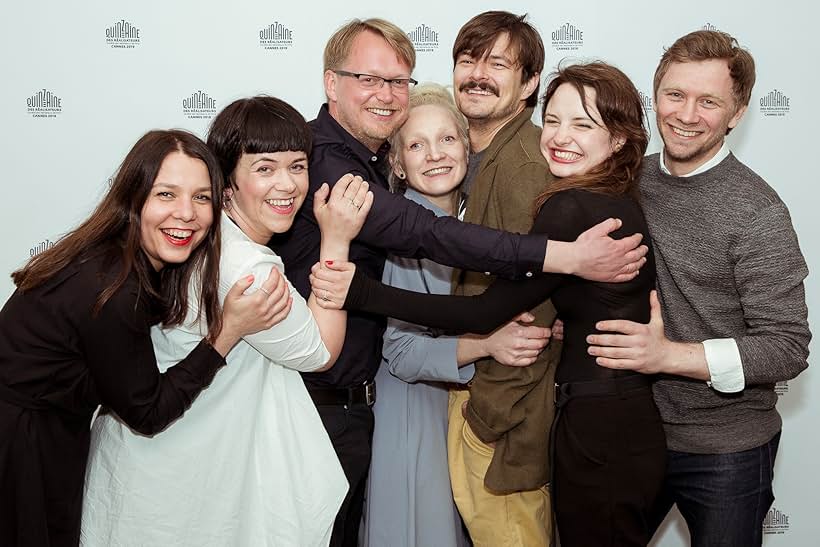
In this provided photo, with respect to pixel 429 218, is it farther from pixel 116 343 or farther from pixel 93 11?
pixel 93 11

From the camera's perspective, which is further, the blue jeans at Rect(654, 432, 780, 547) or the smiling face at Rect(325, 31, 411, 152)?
A: the smiling face at Rect(325, 31, 411, 152)

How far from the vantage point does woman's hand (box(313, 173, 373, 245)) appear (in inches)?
81.4

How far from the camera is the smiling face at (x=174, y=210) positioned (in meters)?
1.83

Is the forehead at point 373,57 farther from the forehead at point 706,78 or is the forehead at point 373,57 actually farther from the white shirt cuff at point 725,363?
the white shirt cuff at point 725,363

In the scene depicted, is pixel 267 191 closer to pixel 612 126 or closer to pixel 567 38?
pixel 612 126

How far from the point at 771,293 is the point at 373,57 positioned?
1.25m

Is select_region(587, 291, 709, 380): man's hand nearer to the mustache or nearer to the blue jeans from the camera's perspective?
the blue jeans

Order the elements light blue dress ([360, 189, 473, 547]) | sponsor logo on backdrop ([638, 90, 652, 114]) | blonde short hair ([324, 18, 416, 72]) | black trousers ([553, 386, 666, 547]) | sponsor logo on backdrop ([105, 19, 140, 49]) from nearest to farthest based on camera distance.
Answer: black trousers ([553, 386, 666, 547])
light blue dress ([360, 189, 473, 547])
blonde short hair ([324, 18, 416, 72])
sponsor logo on backdrop ([105, 19, 140, 49])
sponsor logo on backdrop ([638, 90, 652, 114])

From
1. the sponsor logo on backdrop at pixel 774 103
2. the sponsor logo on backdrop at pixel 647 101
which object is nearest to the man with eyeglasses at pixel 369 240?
the sponsor logo on backdrop at pixel 647 101

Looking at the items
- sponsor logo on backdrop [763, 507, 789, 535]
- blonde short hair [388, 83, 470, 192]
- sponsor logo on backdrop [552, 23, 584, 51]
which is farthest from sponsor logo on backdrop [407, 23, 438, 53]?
sponsor logo on backdrop [763, 507, 789, 535]

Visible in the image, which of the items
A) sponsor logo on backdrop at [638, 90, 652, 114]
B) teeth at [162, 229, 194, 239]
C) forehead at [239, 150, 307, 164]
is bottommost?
teeth at [162, 229, 194, 239]

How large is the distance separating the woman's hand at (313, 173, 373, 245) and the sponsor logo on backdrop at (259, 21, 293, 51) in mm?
1334

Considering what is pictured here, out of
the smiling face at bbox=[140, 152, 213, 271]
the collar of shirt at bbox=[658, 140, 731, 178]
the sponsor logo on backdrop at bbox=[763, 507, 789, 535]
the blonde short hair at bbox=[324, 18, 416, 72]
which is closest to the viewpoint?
the smiling face at bbox=[140, 152, 213, 271]

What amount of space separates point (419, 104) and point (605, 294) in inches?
33.8
